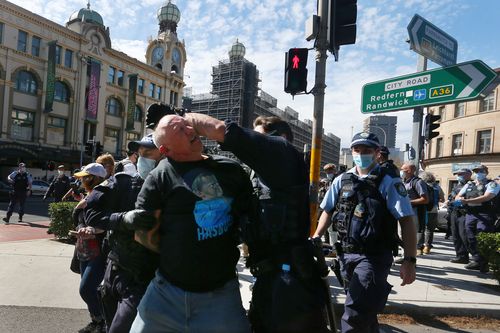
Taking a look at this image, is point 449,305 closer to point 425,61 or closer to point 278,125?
point 278,125

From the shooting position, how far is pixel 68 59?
34.5 meters

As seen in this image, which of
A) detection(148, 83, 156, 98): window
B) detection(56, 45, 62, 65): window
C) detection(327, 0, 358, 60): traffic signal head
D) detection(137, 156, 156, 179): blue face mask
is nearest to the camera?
detection(137, 156, 156, 179): blue face mask

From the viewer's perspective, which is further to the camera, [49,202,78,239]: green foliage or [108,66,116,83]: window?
[108,66,116,83]: window

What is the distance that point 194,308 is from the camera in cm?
186

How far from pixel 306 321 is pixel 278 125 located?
1.05 metres

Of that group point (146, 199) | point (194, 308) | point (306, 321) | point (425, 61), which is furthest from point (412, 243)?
point (425, 61)

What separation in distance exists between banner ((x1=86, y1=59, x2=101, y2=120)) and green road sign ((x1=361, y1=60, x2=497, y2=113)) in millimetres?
34309

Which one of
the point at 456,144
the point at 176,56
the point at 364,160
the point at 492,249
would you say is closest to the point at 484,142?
the point at 456,144

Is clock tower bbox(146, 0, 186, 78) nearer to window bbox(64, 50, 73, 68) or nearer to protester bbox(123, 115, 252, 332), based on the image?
window bbox(64, 50, 73, 68)

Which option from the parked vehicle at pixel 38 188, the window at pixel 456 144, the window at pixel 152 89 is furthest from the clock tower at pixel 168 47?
the window at pixel 456 144

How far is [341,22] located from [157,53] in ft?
153

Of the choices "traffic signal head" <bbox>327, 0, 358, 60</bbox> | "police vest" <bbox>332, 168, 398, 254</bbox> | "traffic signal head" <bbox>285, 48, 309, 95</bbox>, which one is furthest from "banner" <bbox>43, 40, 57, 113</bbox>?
"police vest" <bbox>332, 168, 398, 254</bbox>

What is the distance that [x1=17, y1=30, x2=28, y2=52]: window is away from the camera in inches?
1197

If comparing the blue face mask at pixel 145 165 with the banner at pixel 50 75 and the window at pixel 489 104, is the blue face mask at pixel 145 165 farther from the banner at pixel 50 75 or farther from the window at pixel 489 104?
the window at pixel 489 104
